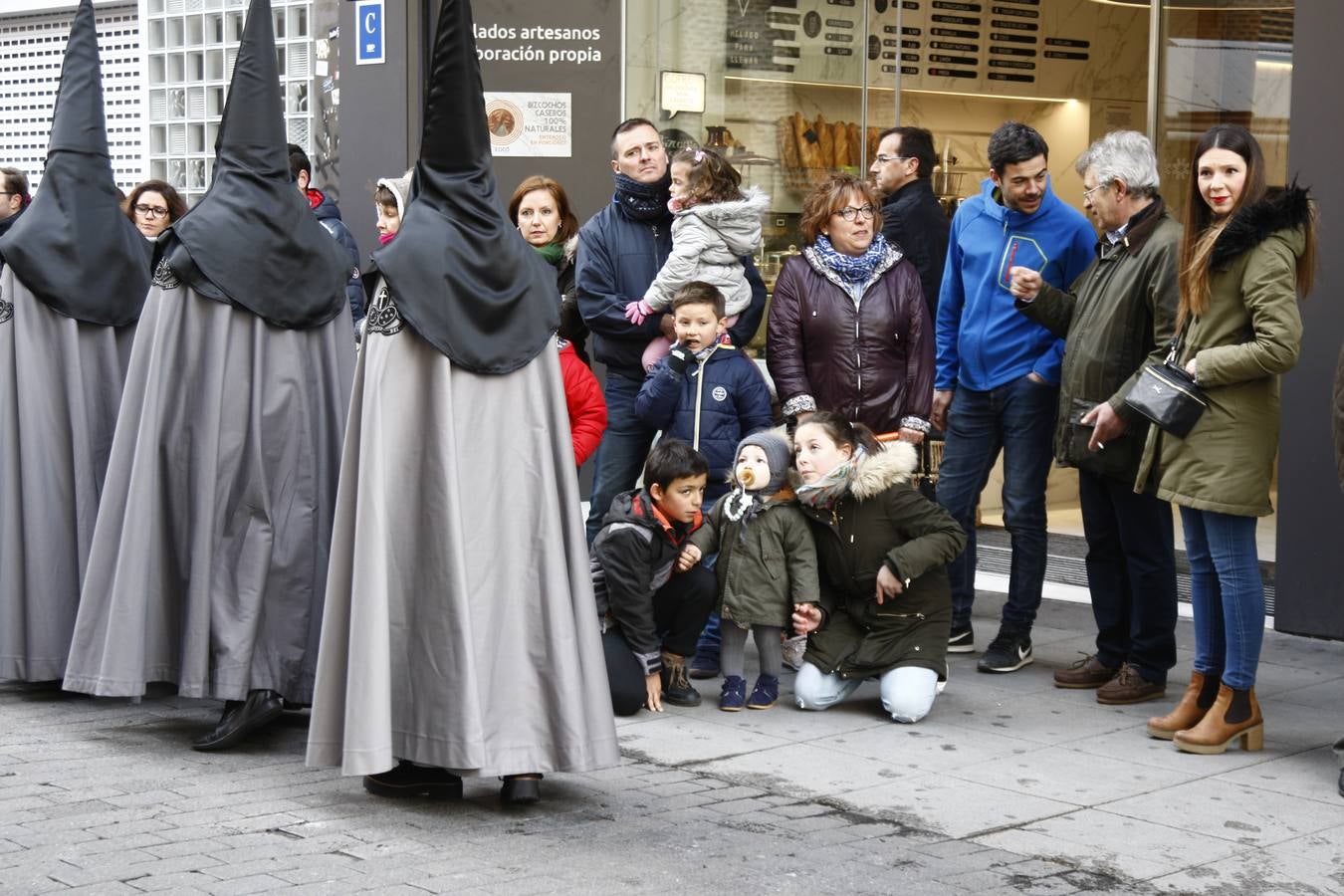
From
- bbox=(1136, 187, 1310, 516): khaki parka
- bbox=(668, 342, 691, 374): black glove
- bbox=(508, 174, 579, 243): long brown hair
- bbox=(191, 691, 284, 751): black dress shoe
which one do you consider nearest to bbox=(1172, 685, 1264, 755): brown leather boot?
bbox=(1136, 187, 1310, 516): khaki parka

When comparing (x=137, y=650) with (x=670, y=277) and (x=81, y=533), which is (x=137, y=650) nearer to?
(x=81, y=533)

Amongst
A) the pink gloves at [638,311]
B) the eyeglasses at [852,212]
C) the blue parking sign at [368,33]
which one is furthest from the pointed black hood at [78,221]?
the blue parking sign at [368,33]

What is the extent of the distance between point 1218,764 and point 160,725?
11.9 feet

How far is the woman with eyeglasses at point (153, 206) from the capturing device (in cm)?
966

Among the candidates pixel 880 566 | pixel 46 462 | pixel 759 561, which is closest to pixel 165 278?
pixel 46 462

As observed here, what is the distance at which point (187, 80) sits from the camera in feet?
44.7

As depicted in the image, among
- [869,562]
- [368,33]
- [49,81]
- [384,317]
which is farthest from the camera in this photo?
[49,81]

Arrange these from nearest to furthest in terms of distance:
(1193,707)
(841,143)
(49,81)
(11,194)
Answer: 1. (1193,707)
2. (11,194)
3. (841,143)
4. (49,81)

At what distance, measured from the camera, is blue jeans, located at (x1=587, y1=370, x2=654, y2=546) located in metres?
7.75

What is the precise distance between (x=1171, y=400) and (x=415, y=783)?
106 inches

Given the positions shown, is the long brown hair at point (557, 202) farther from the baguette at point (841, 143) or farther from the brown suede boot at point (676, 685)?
the baguette at point (841, 143)

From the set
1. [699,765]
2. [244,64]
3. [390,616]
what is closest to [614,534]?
[699,765]

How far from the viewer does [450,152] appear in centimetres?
541

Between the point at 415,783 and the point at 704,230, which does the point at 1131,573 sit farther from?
the point at 415,783
